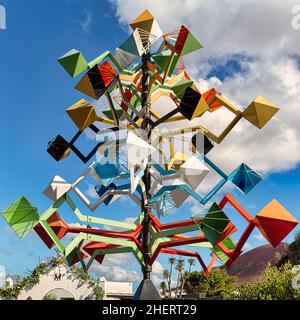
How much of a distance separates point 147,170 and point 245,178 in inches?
→ 119

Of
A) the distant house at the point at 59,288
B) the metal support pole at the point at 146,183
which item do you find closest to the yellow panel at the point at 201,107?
the metal support pole at the point at 146,183

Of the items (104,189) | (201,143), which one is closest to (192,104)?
(201,143)

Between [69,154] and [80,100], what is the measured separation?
5.94 ft

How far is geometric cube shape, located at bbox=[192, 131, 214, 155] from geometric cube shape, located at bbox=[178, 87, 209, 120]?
1174 mm

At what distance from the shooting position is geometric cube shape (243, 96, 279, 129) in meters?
11.7

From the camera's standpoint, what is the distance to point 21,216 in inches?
446

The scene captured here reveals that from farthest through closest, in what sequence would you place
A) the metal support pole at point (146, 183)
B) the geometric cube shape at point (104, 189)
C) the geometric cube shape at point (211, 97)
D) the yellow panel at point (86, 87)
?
the geometric cube shape at point (211, 97)
the geometric cube shape at point (104, 189)
the yellow panel at point (86, 87)
the metal support pole at point (146, 183)

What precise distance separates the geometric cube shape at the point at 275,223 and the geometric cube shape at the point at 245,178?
2515mm

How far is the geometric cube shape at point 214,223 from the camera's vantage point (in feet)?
32.5

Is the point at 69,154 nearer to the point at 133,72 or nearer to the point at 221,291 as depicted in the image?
the point at 133,72

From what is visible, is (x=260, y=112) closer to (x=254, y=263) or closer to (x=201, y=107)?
(x=201, y=107)

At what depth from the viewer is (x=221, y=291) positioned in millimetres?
53094

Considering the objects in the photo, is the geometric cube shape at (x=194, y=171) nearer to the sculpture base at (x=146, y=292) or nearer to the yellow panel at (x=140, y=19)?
the sculpture base at (x=146, y=292)
